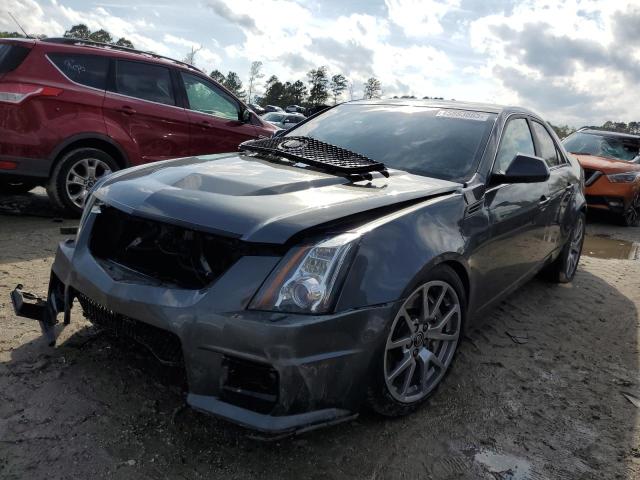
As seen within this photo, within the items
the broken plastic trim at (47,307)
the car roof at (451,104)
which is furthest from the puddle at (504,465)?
the car roof at (451,104)

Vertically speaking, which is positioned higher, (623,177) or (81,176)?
(623,177)

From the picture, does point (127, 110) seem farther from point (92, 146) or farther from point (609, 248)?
point (609, 248)

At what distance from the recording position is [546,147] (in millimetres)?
4430

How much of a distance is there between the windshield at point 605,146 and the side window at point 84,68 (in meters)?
7.73

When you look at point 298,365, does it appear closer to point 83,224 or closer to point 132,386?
point 132,386

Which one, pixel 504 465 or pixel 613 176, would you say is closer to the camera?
pixel 504 465

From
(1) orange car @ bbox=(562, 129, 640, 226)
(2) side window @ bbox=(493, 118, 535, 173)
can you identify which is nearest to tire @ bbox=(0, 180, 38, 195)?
(2) side window @ bbox=(493, 118, 535, 173)

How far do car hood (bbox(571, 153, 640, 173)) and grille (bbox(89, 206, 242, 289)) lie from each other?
7919 millimetres

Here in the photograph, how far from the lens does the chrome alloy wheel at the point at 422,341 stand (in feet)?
7.83

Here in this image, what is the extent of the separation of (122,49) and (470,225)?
4976 millimetres

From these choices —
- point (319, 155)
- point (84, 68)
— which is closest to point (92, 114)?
point (84, 68)

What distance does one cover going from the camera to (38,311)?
268 centimetres

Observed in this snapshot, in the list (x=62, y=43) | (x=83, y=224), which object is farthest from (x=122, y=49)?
(x=83, y=224)

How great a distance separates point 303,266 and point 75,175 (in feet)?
14.0
